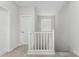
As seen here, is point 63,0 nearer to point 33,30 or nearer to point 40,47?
point 33,30

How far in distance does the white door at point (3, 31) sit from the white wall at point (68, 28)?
5.18 ft

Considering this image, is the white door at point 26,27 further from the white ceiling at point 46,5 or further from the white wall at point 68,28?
the white wall at point 68,28

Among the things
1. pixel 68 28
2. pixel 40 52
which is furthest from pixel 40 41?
pixel 68 28

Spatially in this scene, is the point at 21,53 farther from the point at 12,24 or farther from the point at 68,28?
the point at 68,28

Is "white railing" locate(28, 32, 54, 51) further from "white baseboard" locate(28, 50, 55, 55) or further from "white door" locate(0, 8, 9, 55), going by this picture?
"white door" locate(0, 8, 9, 55)

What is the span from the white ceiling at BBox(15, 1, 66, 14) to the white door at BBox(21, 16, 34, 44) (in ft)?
1.20

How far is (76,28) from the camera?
276cm

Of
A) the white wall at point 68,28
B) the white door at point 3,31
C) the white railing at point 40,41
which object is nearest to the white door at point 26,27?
the white railing at point 40,41

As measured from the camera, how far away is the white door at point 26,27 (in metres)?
2.77

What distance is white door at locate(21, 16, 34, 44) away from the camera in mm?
2768

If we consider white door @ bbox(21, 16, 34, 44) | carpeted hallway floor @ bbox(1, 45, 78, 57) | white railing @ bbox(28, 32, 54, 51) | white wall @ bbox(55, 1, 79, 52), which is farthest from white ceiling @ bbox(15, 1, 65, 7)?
carpeted hallway floor @ bbox(1, 45, 78, 57)

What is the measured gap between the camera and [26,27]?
279cm

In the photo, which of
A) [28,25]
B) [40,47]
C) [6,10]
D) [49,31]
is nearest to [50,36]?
[49,31]

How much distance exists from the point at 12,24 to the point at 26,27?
489 mm
